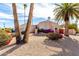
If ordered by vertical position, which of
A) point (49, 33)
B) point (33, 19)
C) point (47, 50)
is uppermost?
point (33, 19)

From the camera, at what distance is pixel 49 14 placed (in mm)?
2707

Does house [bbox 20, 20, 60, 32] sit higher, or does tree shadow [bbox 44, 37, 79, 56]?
house [bbox 20, 20, 60, 32]

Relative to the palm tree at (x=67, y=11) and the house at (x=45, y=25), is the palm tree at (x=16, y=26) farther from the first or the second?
the palm tree at (x=67, y=11)

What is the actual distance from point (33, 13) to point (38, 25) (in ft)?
0.61

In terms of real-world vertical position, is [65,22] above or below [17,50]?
above

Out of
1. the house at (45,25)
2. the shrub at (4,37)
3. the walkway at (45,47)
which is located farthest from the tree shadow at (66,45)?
the shrub at (4,37)

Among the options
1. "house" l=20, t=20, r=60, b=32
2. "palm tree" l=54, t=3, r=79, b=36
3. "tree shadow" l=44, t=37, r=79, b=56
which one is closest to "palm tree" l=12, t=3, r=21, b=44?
"house" l=20, t=20, r=60, b=32

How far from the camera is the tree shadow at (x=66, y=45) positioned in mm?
2625

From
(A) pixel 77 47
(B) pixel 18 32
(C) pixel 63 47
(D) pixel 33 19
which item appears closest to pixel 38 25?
(D) pixel 33 19

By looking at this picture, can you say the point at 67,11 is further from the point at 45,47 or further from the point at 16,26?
the point at 16,26

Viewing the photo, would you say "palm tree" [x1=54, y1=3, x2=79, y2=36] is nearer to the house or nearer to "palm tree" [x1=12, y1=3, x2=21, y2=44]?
the house

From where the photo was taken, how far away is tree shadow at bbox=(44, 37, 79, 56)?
8.61 feet

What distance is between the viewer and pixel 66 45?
2660 mm

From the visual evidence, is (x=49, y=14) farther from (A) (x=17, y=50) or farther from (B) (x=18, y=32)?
(A) (x=17, y=50)
